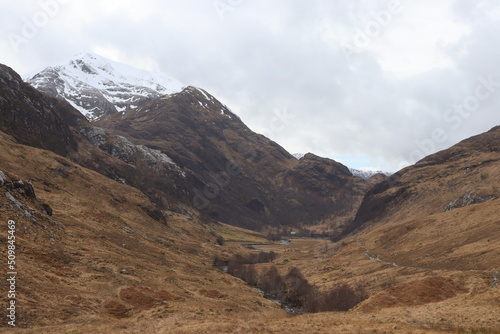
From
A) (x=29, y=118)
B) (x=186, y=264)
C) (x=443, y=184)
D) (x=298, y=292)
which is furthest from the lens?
(x=443, y=184)

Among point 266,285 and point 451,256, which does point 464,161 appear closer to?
point 451,256

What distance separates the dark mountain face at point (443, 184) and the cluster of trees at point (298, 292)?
60319 millimetres

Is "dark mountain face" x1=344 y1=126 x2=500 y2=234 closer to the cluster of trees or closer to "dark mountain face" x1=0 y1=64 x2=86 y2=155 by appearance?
the cluster of trees

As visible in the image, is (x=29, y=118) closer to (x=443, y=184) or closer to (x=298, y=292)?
(x=298, y=292)

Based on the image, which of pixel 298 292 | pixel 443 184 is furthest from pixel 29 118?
pixel 443 184

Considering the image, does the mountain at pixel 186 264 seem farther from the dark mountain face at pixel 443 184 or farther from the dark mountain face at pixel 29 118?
the dark mountain face at pixel 443 184

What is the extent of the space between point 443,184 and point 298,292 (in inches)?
3834

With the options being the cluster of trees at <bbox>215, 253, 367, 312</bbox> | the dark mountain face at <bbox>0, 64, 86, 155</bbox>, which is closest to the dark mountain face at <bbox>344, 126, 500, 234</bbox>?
the cluster of trees at <bbox>215, 253, 367, 312</bbox>

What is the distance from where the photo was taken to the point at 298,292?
72.2m

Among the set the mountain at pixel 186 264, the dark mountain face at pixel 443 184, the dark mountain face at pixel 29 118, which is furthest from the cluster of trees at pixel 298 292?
the dark mountain face at pixel 29 118

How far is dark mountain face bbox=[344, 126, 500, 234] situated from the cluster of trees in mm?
60319

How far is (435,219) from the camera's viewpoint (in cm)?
9025

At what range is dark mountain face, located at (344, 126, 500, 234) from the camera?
10856cm

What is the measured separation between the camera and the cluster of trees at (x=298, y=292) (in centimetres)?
5803
